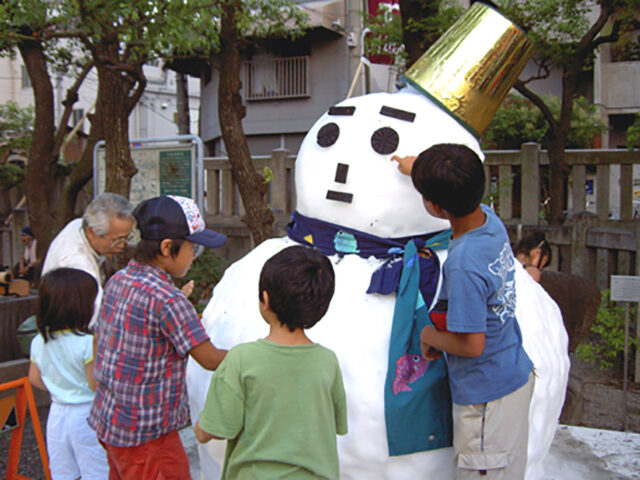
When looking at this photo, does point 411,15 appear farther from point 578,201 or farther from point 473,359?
point 473,359

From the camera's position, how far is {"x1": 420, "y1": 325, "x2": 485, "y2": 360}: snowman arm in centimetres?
187

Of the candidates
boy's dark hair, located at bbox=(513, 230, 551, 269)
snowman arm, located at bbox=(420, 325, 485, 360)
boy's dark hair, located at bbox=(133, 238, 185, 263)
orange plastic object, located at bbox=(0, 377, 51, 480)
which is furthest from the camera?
boy's dark hair, located at bbox=(513, 230, 551, 269)

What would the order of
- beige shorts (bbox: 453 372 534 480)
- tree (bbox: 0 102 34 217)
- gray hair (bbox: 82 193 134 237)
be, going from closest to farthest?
beige shorts (bbox: 453 372 534 480) → gray hair (bbox: 82 193 134 237) → tree (bbox: 0 102 34 217)

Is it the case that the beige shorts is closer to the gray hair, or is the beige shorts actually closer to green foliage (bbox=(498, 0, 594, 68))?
the gray hair

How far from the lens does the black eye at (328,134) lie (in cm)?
275

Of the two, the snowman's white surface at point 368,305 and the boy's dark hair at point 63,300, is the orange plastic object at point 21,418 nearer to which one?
the boy's dark hair at point 63,300

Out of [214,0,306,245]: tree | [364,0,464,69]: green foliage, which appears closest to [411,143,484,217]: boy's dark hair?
[214,0,306,245]: tree

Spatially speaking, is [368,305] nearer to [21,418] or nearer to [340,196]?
[340,196]

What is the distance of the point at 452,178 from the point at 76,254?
2182 millimetres

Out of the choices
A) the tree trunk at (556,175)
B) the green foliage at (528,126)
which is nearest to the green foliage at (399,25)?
the tree trunk at (556,175)

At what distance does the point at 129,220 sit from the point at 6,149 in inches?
437

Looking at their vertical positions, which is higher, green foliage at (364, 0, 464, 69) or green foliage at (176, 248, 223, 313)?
green foliage at (364, 0, 464, 69)

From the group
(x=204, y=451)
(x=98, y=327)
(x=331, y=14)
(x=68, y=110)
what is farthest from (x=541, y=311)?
(x=331, y=14)

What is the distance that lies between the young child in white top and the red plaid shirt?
53 cm
